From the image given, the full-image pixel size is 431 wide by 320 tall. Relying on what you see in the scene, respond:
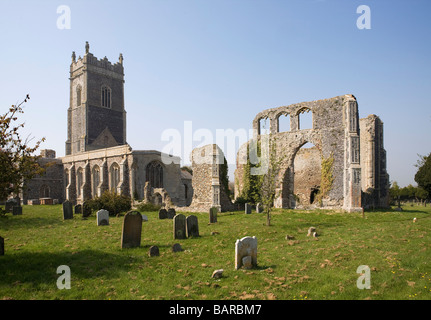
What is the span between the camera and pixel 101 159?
1291 inches

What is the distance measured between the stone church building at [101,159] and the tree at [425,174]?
81.0ft

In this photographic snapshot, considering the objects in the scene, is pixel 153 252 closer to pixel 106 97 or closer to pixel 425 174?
pixel 425 174

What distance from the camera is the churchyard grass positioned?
5570mm

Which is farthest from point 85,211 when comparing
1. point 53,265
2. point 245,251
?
point 245,251

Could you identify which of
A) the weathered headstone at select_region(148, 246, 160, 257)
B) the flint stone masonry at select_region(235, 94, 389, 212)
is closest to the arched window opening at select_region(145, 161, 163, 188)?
the flint stone masonry at select_region(235, 94, 389, 212)

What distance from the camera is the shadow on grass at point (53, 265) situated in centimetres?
633

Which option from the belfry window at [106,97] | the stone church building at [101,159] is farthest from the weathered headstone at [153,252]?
the belfry window at [106,97]

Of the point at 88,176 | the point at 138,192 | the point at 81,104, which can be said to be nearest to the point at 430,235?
the point at 138,192

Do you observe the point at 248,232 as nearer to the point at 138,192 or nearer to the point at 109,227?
the point at 109,227

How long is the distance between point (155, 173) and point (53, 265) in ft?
73.3

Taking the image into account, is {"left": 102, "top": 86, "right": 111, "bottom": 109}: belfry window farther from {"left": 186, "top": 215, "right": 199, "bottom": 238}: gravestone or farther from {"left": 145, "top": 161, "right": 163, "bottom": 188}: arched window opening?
{"left": 186, "top": 215, "right": 199, "bottom": 238}: gravestone

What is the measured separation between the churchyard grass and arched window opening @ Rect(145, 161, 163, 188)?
17434 millimetres
